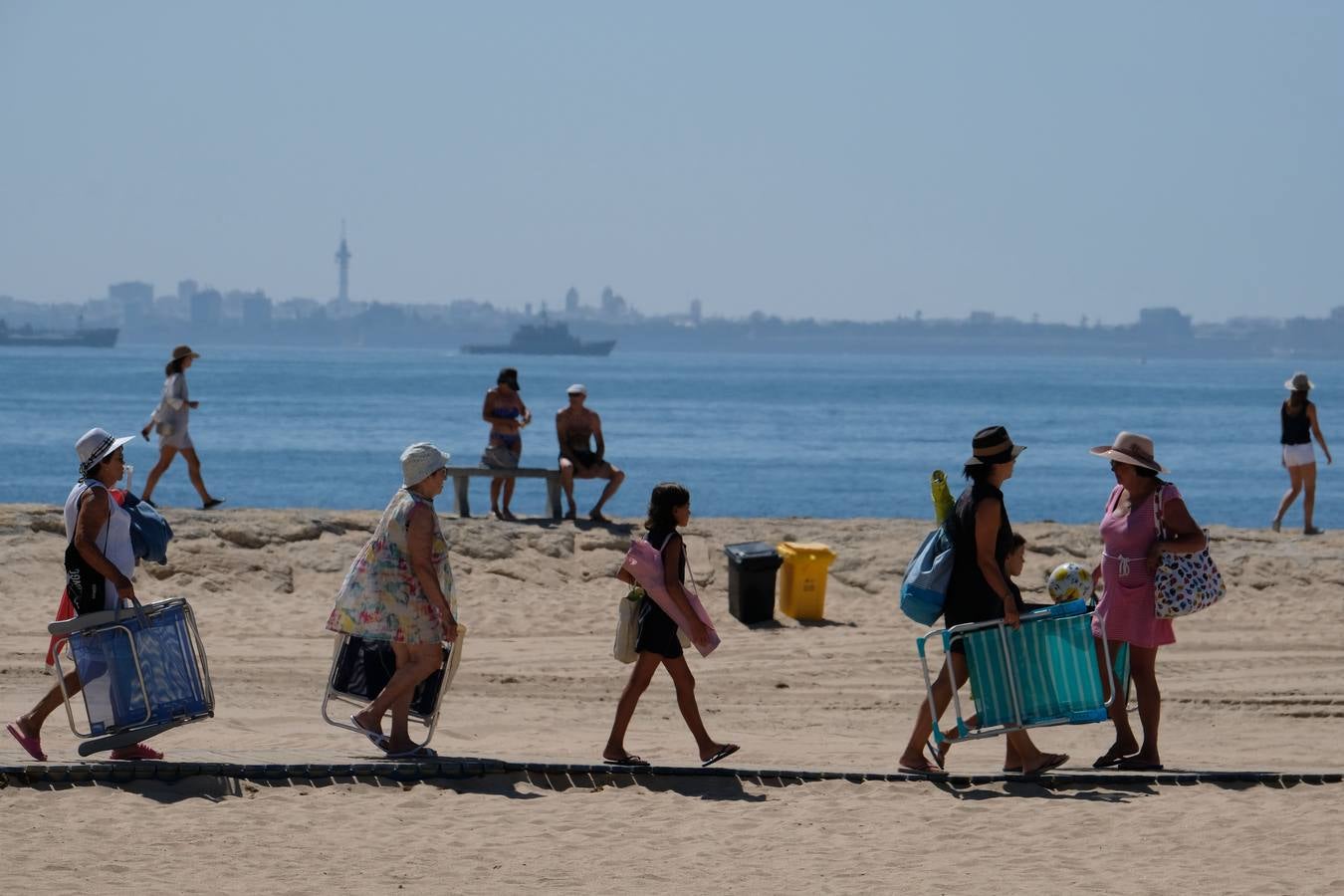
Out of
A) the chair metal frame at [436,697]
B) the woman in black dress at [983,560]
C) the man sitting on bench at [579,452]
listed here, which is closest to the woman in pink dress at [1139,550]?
the woman in black dress at [983,560]

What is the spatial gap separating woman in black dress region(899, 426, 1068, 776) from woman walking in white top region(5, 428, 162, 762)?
334 centimetres

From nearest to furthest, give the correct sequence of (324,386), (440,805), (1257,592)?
(440,805) < (1257,592) < (324,386)

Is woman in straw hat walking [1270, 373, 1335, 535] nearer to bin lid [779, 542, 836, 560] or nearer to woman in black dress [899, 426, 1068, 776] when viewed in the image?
bin lid [779, 542, 836, 560]

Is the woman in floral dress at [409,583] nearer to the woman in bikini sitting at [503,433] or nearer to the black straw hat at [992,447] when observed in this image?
the black straw hat at [992,447]

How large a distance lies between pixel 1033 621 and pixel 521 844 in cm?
233

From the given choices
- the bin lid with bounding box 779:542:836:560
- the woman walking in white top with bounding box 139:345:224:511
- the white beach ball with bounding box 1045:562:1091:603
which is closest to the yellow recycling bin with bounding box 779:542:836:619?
the bin lid with bounding box 779:542:836:560

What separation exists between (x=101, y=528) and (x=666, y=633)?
92.6 inches

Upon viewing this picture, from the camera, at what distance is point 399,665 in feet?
25.1

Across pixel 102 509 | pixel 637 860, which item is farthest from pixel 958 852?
pixel 102 509

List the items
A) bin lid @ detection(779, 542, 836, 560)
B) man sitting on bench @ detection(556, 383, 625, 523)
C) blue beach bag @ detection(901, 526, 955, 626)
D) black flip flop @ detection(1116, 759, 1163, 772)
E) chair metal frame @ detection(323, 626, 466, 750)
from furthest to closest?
man sitting on bench @ detection(556, 383, 625, 523), bin lid @ detection(779, 542, 836, 560), black flip flop @ detection(1116, 759, 1163, 772), chair metal frame @ detection(323, 626, 466, 750), blue beach bag @ detection(901, 526, 955, 626)

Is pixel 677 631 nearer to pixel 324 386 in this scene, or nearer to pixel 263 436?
pixel 263 436

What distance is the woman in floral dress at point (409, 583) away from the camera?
745cm

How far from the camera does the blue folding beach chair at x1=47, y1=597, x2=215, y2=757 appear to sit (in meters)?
7.37

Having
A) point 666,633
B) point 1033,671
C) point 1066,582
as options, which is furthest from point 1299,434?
point 666,633
